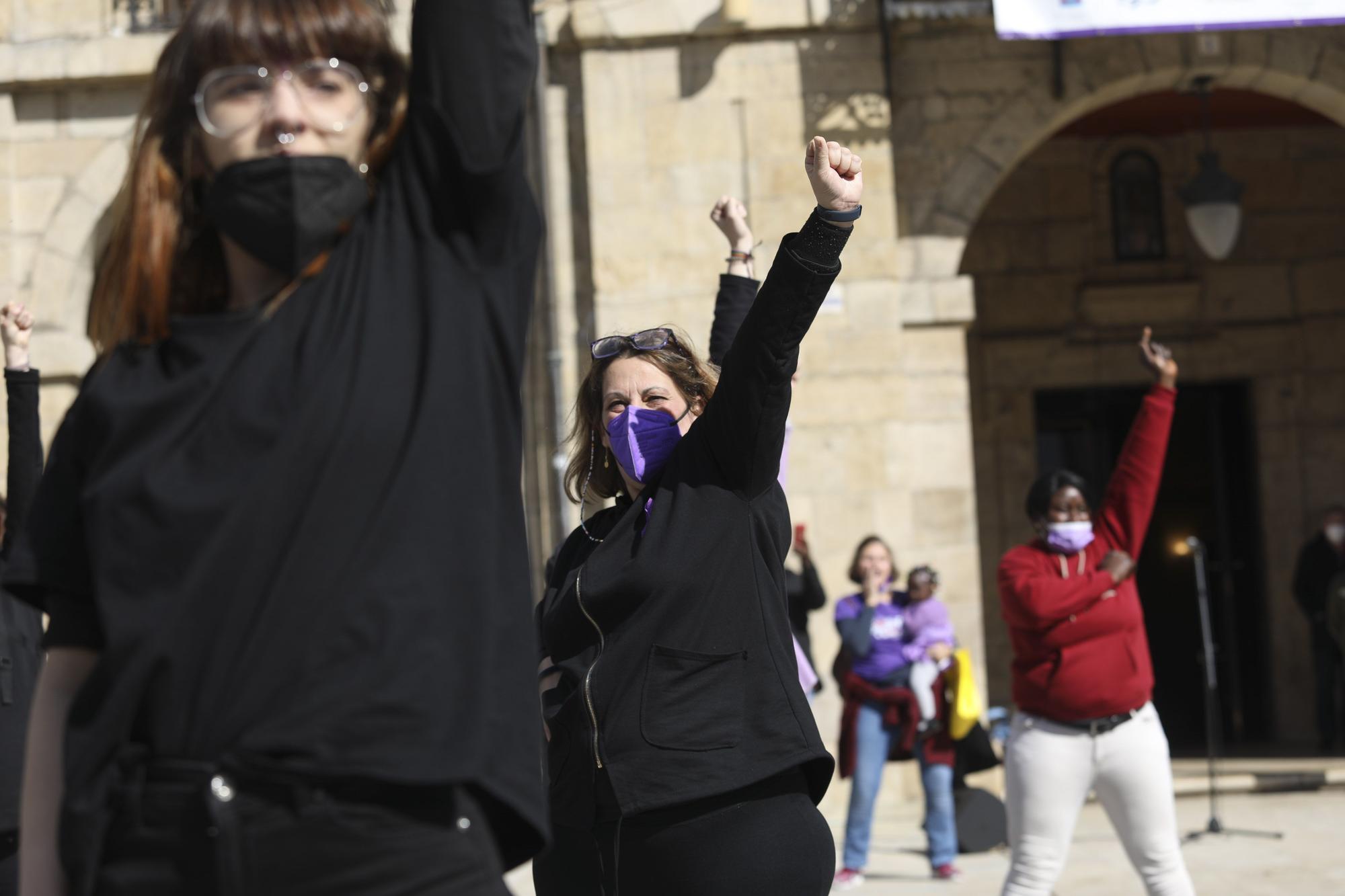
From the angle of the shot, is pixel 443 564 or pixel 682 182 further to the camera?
pixel 682 182

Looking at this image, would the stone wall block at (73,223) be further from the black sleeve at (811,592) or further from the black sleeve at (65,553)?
the black sleeve at (65,553)

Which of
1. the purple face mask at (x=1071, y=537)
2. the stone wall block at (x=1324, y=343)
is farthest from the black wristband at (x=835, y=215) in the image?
the stone wall block at (x=1324, y=343)

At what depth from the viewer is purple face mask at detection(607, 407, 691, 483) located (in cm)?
341

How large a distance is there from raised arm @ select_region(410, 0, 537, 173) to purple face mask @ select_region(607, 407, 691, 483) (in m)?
1.66

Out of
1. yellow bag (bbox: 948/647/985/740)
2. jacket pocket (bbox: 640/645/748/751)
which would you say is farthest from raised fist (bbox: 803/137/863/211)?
yellow bag (bbox: 948/647/985/740)

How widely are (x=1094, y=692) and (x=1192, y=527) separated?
946 cm

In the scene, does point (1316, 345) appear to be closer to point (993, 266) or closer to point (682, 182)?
point (993, 266)

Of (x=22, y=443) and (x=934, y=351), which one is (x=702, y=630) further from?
(x=934, y=351)

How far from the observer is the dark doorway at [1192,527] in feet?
48.6

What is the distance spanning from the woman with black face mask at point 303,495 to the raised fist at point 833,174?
3.35 ft

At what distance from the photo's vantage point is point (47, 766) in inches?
69.9

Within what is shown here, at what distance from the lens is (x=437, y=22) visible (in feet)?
5.78

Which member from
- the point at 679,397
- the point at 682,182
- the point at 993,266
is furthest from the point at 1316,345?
the point at 679,397

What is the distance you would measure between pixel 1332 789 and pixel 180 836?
1127cm
